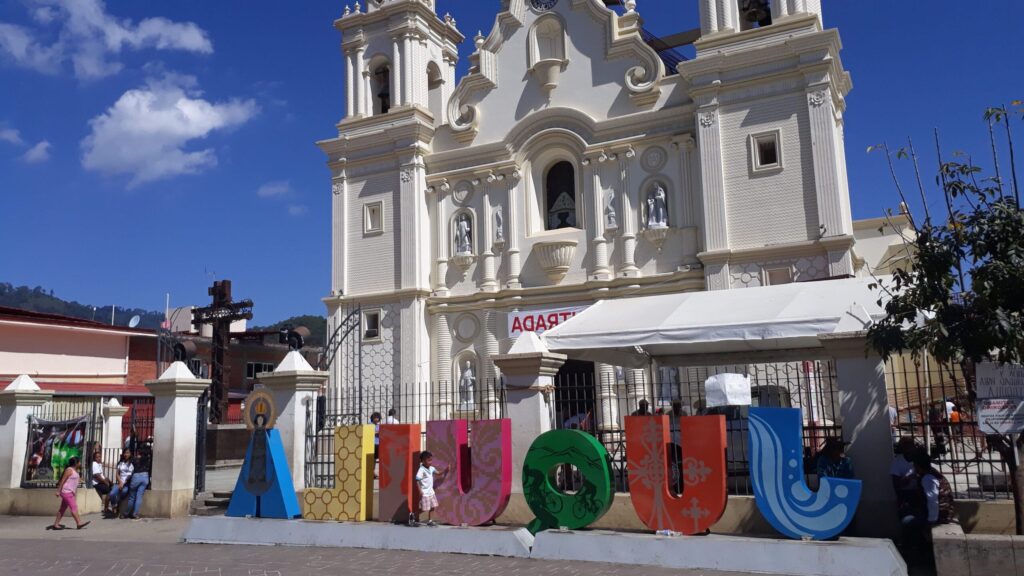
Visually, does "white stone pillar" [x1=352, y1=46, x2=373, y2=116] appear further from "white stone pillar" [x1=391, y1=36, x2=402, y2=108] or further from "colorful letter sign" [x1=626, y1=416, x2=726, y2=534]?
"colorful letter sign" [x1=626, y1=416, x2=726, y2=534]

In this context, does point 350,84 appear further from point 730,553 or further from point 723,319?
point 730,553

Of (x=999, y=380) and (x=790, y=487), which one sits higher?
(x=999, y=380)

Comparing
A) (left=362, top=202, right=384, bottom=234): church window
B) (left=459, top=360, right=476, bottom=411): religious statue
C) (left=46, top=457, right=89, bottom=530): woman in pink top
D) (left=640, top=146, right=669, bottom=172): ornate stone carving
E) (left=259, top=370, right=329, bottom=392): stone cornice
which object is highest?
(left=640, top=146, right=669, bottom=172): ornate stone carving

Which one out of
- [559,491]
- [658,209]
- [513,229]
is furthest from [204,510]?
[658,209]

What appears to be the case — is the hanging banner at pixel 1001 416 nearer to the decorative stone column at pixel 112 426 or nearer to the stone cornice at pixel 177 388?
the stone cornice at pixel 177 388

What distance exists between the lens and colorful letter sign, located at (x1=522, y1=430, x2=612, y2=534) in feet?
34.6

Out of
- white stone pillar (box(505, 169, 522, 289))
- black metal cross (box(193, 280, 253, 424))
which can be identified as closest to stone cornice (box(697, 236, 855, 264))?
white stone pillar (box(505, 169, 522, 289))

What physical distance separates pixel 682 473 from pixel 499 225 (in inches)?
571

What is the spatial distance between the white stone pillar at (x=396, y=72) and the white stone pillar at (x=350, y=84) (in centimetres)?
140

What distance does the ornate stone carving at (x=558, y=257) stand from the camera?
2294 cm

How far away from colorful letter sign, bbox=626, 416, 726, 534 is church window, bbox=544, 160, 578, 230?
1364cm

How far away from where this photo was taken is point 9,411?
17.1m

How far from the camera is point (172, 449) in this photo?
14.7 metres

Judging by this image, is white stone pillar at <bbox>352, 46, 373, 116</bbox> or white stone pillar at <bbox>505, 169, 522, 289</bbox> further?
white stone pillar at <bbox>352, 46, 373, 116</bbox>
